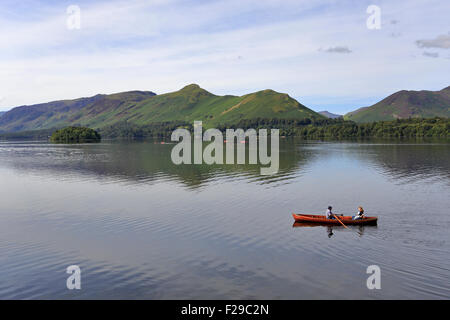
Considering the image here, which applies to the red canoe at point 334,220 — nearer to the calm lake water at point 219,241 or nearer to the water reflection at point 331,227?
the water reflection at point 331,227

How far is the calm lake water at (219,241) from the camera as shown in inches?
1081

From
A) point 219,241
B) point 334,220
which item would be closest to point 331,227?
point 334,220

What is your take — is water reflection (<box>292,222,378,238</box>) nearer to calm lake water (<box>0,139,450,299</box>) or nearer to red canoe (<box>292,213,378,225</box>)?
red canoe (<box>292,213,378,225</box>)

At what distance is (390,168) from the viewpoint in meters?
99.1

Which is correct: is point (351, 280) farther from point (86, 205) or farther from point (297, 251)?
point (86, 205)

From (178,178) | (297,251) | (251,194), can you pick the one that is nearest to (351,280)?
(297,251)

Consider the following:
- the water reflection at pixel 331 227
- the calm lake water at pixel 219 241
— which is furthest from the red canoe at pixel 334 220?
the calm lake water at pixel 219 241

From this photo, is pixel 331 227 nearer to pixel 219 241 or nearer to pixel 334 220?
pixel 334 220

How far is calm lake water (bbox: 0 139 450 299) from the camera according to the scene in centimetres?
2747

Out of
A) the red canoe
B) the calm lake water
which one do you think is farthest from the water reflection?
the calm lake water

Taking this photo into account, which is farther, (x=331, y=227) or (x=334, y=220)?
(x=334, y=220)

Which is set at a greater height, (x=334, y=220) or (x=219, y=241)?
(x=334, y=220)

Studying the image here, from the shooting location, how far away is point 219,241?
38.4 m

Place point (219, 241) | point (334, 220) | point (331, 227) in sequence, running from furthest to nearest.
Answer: point (334, 220) < point (331, 227) < point (219, 241)
